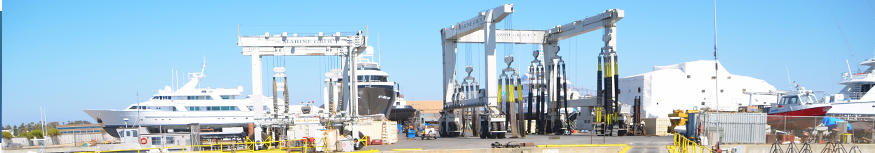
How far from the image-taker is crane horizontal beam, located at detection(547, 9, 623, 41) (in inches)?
1489

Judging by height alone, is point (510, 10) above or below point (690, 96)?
above

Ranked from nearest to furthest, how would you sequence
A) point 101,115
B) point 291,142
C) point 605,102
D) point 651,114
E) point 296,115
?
point 291,142
point 296,115
point 605,102
point 101,115
point 651,114

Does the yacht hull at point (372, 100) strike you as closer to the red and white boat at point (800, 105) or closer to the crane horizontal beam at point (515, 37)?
the crane horizontal beam at point (515, 37)

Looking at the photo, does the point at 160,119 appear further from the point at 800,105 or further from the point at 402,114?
the point at 800,105

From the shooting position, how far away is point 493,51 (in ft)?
126

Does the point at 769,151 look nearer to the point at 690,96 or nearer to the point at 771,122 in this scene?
the point at 771,122

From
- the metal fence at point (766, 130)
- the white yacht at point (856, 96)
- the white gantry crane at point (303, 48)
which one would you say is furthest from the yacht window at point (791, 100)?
the white gantry crane at point (303, 48)

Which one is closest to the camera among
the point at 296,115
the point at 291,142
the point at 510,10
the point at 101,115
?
the point at 291,142

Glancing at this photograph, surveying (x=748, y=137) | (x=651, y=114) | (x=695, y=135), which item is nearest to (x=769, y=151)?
(x=748, y=137)

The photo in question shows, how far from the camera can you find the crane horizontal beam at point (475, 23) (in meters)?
36.4

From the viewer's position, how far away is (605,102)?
38812 mm

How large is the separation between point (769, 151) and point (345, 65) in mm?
19798

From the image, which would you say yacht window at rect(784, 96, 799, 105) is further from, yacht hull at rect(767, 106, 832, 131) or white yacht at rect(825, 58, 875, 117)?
yacht hull at rect(767, 106, 832, 131)

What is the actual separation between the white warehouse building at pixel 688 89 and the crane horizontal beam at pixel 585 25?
19.8 meters
